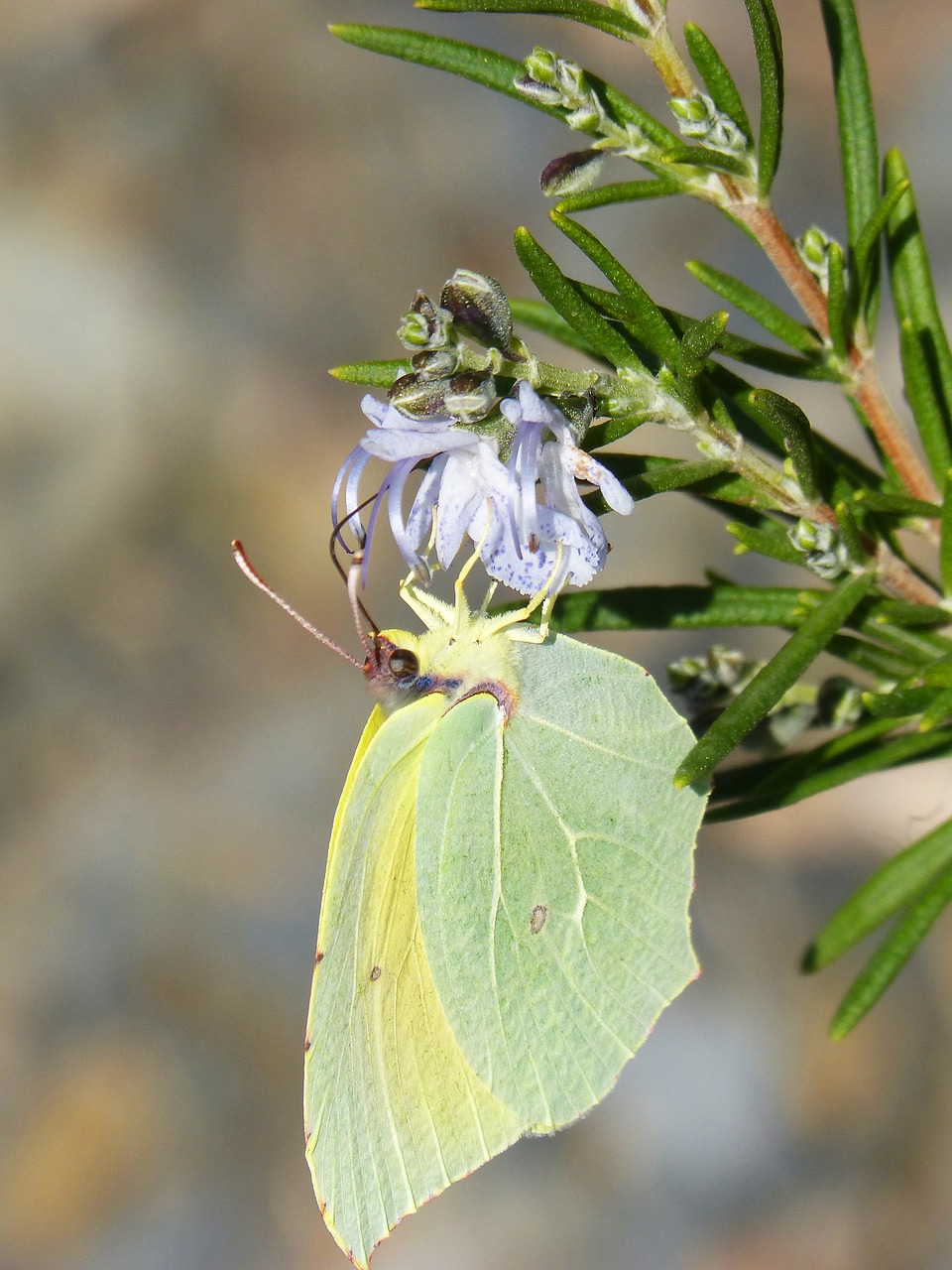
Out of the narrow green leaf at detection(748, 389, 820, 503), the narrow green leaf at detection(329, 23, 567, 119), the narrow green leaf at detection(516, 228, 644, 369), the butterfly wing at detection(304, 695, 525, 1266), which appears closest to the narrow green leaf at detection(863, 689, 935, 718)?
the narrow green leaf at detection(748, 389, 820, 503)

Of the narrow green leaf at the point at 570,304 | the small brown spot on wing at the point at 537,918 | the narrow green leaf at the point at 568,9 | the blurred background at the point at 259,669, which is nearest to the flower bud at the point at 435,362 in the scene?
the narrow green leaf at the point at 570,304

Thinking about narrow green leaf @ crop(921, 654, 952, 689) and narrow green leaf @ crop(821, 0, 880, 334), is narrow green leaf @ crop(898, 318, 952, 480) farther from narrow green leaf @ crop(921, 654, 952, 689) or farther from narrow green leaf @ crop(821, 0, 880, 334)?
narrow green leaf @ crop(921, 654, 952, 689)

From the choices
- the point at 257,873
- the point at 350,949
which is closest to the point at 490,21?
the point at 257,873

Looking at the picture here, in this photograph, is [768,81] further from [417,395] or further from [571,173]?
[417,395]

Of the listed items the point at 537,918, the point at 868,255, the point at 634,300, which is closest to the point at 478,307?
the point at 634,300

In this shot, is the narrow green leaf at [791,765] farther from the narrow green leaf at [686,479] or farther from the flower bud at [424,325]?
the flower bud at [424,325]
